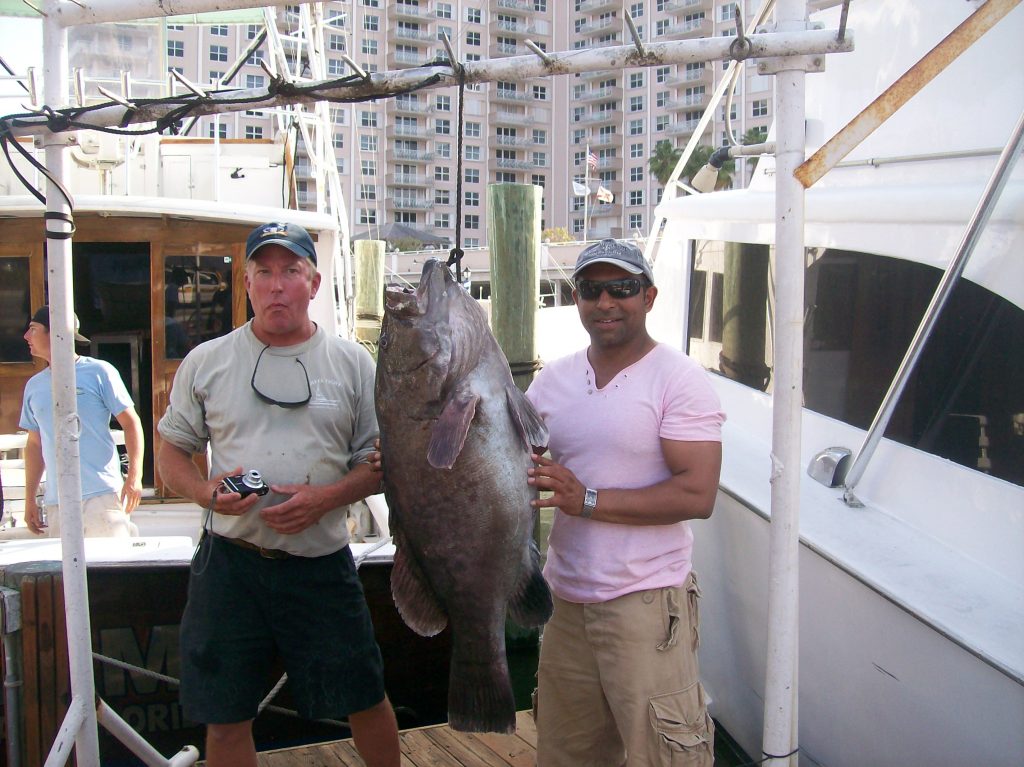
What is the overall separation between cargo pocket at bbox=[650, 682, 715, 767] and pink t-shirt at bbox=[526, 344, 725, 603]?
1.04 feet

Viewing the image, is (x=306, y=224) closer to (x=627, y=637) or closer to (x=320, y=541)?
(x=320, y=541)

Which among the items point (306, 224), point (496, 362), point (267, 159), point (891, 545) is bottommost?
point (891, 545)

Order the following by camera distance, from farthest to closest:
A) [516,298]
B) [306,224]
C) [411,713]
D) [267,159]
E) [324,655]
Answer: [267,159], [306,224], [516,298], [411,713], [324,655]

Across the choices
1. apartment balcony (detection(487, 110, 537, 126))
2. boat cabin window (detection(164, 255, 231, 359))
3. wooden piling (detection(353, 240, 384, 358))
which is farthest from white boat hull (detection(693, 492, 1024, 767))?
apartment balcony (detection(487, 110, 537, 126))

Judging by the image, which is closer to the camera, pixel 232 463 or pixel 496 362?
pixel 496 362

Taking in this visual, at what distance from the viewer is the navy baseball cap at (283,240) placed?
2.86 metres

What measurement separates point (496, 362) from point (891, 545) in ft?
4.53

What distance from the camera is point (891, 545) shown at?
105 inches

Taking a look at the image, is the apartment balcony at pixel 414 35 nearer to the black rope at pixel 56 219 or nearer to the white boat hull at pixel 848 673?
the black rope at pixel 56 219

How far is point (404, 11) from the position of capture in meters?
79.6

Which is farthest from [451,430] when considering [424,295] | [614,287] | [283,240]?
[283,240]

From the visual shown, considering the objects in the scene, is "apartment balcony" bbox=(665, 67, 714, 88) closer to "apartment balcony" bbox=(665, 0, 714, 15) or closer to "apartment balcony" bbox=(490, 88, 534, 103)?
"apartment balcony" bbox=(665, 0, 714, 15)

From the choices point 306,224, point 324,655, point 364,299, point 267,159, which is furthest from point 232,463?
point 364,299

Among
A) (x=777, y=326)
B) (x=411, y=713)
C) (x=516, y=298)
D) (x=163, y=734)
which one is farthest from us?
(x=516, y=298)
